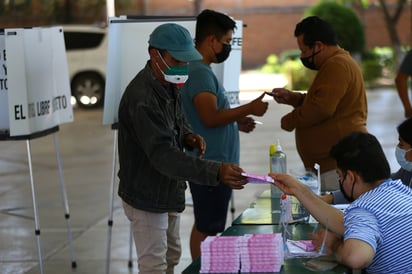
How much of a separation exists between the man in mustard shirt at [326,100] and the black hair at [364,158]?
1721mm

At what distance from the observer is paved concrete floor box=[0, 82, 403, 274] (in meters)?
7.11

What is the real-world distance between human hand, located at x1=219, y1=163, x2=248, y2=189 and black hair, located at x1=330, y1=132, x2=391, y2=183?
1.56 feet

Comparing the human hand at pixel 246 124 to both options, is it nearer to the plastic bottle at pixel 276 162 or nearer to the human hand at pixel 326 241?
the plastic bottle at pixel 276 162

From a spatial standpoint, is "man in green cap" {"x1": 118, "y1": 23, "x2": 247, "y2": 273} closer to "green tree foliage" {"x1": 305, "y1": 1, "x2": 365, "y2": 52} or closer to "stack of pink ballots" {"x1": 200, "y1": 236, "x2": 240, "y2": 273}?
"stack of pink ballots" {"x1": 200, "y1": 236, "x2": 240, "y2": 273}

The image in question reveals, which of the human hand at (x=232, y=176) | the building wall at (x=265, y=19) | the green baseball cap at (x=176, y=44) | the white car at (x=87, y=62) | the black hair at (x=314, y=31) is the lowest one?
A: the building wall at (x=265, y=19)

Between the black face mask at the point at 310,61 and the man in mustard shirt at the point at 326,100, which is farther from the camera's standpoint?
the black face mask at the point at 310,61

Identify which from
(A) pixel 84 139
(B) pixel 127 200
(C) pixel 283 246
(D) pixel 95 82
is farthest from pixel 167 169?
(D) pixel 95 82

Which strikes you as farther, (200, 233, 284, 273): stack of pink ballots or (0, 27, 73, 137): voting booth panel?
(0, 27, 73, 137): voting booth panel

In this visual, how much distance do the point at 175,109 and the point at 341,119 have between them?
1596mm

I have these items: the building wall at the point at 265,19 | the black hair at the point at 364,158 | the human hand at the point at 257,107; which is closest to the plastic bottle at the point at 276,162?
the human hand at the point at 257,107

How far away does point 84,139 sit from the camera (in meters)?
14.4

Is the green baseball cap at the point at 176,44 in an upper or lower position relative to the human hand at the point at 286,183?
upper

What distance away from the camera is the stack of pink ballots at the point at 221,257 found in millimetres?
3363

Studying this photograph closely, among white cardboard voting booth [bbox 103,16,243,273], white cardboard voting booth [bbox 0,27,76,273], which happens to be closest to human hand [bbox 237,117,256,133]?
white cardboard voting booth [bbox 103,16,243,273]
